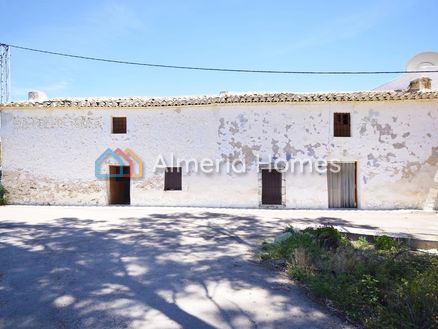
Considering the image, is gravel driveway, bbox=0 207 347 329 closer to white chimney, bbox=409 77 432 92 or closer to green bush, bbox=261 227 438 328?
green bush, bbox=261 227 438 328

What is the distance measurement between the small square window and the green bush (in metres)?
7.45

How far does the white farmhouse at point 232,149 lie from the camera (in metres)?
12.1

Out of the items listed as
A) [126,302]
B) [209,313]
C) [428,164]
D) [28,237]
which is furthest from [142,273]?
[428,164]

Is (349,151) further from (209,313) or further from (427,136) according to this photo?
(209,313)

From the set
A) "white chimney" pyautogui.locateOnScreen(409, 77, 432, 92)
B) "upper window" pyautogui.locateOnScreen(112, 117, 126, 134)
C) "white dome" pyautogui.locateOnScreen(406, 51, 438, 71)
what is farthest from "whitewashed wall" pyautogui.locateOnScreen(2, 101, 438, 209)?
"white dome" pyautogui.locateOnScreen(406, 51, 438, 71)

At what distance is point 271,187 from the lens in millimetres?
12594

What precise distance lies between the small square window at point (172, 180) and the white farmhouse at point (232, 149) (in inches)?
1.8

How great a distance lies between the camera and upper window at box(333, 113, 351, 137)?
41.3ft

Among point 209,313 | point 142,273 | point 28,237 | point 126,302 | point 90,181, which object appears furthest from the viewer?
point 90,181

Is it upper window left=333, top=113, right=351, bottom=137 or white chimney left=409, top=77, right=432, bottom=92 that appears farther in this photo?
white chimney left=409, top=77, right=432, bottom=92

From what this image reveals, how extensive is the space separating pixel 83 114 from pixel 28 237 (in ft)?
25.1

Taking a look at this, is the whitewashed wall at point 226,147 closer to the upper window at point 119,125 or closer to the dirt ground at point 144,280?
the upper window at point 119,125

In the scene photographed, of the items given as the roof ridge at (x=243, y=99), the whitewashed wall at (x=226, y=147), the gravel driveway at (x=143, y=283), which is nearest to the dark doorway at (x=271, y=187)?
the whitewashed wall at (x=226, y=147)

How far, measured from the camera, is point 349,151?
40.2 feet
